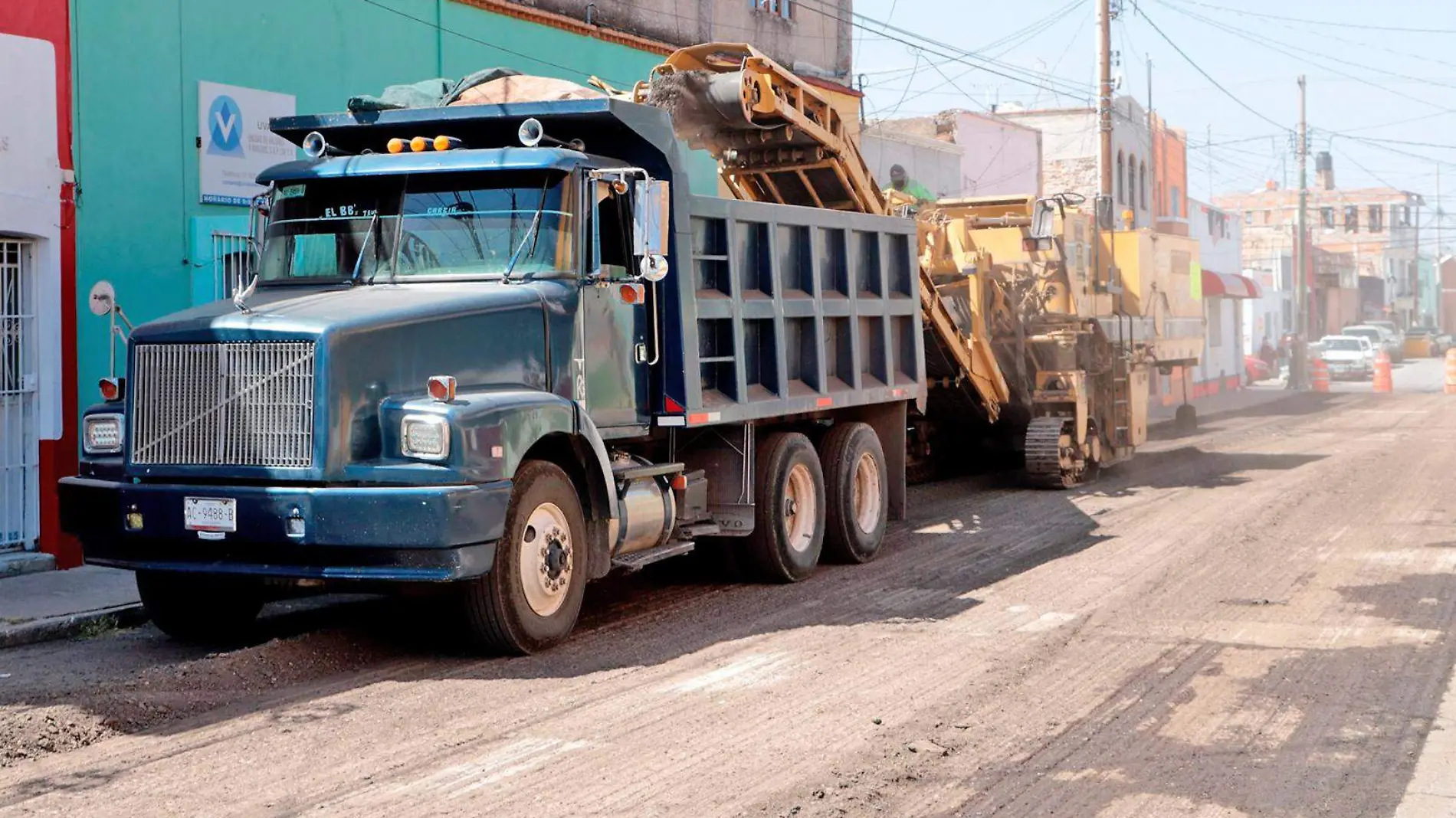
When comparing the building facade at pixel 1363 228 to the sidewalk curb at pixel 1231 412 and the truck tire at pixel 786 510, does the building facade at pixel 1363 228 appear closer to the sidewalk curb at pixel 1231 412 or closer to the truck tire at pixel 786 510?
the sidewalk curb at pixel 1231 412

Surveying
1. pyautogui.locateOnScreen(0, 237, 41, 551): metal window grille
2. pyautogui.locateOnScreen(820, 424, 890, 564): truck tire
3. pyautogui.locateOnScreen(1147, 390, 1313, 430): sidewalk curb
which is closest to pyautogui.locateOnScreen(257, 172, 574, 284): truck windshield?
pyautogui.locateOnScreen(820, 424, 890, 564): truck tire

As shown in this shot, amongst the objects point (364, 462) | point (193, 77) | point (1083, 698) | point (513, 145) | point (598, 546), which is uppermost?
point (193, 77)

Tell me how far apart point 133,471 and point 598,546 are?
2.58 meters

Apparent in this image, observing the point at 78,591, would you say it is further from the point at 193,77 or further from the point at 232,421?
the point at 193,77

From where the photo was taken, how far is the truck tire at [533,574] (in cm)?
852

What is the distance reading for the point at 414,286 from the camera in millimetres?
9211

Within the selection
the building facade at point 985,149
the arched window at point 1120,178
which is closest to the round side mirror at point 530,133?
the building facade at point 985,149

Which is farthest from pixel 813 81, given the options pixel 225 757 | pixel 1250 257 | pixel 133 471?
pixel 1250 257

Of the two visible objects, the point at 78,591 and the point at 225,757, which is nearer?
the point at 225,757

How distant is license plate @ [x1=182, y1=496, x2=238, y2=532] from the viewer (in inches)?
325

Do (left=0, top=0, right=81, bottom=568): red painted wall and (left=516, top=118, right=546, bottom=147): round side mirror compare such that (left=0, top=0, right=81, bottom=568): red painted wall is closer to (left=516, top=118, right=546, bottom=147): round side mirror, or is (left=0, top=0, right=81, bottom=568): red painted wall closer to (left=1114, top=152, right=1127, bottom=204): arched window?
(left=516, top=118, right=546, bottom=147): round side mirror

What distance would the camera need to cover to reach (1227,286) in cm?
4966

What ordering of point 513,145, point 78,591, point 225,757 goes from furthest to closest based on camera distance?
point 78,591
point 513,145
point 225,757

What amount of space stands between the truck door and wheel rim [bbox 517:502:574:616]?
0.81 meters
